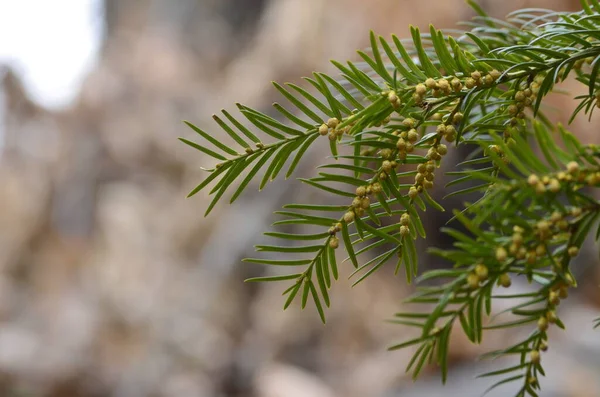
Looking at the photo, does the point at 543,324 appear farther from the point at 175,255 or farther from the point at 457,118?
the point at 175,255

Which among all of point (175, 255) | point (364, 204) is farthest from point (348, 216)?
point (175, 255)

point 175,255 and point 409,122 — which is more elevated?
point 175,255

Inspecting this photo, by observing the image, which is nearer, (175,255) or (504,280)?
(504,280)

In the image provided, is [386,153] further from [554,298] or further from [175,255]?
[175,255]

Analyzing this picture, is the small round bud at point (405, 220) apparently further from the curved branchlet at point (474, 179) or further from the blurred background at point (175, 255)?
the blurred background at point (175, 255)

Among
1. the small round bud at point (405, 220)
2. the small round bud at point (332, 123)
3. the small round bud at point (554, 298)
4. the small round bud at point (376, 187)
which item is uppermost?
the small round bud at point (332, 123)

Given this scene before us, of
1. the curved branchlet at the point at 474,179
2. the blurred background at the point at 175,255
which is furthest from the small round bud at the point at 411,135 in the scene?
the blurred background at the point at 175,255

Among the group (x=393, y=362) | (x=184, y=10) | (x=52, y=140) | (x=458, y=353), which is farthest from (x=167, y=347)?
(x=184, y=10)

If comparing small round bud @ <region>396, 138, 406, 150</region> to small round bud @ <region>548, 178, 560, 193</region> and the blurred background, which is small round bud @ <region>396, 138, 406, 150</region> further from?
the blurred background

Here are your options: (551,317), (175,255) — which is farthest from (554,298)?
(175,255)

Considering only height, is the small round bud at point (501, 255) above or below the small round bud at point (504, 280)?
above

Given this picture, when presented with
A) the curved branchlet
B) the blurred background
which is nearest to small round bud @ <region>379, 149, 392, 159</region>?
the curved branchlet
